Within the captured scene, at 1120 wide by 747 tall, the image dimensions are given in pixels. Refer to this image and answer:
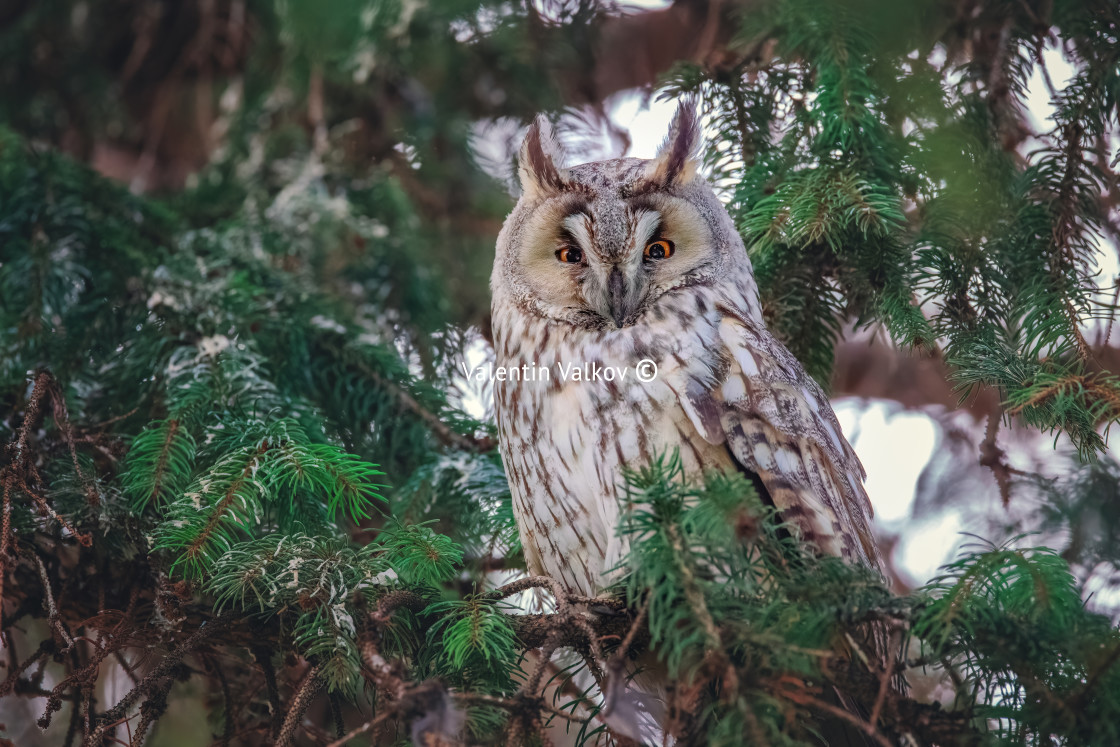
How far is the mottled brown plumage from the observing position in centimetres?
167

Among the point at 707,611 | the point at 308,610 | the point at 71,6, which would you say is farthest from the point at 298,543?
the point at 71,6

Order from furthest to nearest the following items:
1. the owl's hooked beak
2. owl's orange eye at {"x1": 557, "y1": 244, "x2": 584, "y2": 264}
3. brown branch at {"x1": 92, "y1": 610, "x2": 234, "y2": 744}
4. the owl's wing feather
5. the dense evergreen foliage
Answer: owl's orange eye at {"x1": 557, "y1": 244, "x2": 584, "y2": 264} < the owl's hooked beak < the owl's wing feather < brown branch at {"x1": 92, "y1": 610, "x2": 234, "y2": 744} < the dense evergreen foliage

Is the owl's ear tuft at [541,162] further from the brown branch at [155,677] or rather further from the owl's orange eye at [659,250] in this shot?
the brown branch at [155,677]

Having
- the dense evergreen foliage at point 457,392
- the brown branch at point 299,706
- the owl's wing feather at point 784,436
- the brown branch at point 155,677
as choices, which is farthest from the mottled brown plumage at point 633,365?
the brown branch at point 155,677

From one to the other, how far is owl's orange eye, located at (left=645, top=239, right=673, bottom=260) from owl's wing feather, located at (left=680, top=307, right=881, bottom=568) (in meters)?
0.24

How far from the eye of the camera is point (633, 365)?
5.80 feet

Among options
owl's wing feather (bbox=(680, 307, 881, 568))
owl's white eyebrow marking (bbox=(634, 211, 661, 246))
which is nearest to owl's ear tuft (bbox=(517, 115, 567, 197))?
owl's white eyebrow marking (bbox=(634, 211, 661, 246))

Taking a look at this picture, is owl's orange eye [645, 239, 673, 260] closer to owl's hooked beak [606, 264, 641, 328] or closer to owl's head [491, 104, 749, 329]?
owl's head [491, 104, 749, 329]

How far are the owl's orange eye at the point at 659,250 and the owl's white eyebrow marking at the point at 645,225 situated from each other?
0.03 meters

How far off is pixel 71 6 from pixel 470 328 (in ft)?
7.03

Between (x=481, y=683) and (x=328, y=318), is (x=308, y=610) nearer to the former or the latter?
(x=481, y=683)

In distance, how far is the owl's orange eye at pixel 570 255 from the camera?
195 centimetres

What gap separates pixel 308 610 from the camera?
4.40 ft

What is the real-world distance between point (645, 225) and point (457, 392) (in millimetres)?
935
